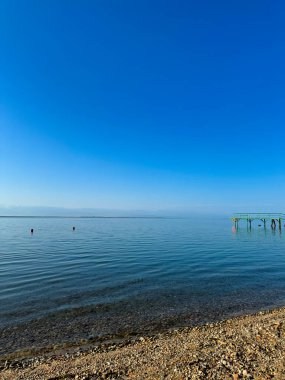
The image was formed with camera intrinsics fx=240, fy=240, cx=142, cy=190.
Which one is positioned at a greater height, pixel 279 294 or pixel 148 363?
pixel 148 363

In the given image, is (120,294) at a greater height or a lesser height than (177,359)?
lesser

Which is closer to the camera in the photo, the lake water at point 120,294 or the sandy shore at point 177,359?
the sandy shore at point 177,359

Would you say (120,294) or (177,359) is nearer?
(177,359)

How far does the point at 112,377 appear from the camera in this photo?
6.39m

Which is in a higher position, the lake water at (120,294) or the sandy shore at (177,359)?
the sandy shore at (177,359)

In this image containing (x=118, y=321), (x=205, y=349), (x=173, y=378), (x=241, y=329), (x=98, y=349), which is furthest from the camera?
(x=118, y=321)

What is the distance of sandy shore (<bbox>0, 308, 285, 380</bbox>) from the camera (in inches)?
251

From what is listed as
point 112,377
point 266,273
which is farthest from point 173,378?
point 266,273

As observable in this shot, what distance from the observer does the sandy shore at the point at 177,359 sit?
20.9 ft

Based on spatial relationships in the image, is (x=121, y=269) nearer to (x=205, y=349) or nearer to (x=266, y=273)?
(x=266, y=273)

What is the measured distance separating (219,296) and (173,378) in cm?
1037

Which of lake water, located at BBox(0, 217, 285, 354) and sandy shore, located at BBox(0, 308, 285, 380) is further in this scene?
lake water, located at BBox(0, 217, 285, 354)

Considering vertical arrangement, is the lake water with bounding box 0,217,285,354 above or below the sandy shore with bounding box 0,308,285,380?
below

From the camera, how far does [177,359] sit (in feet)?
23.3
